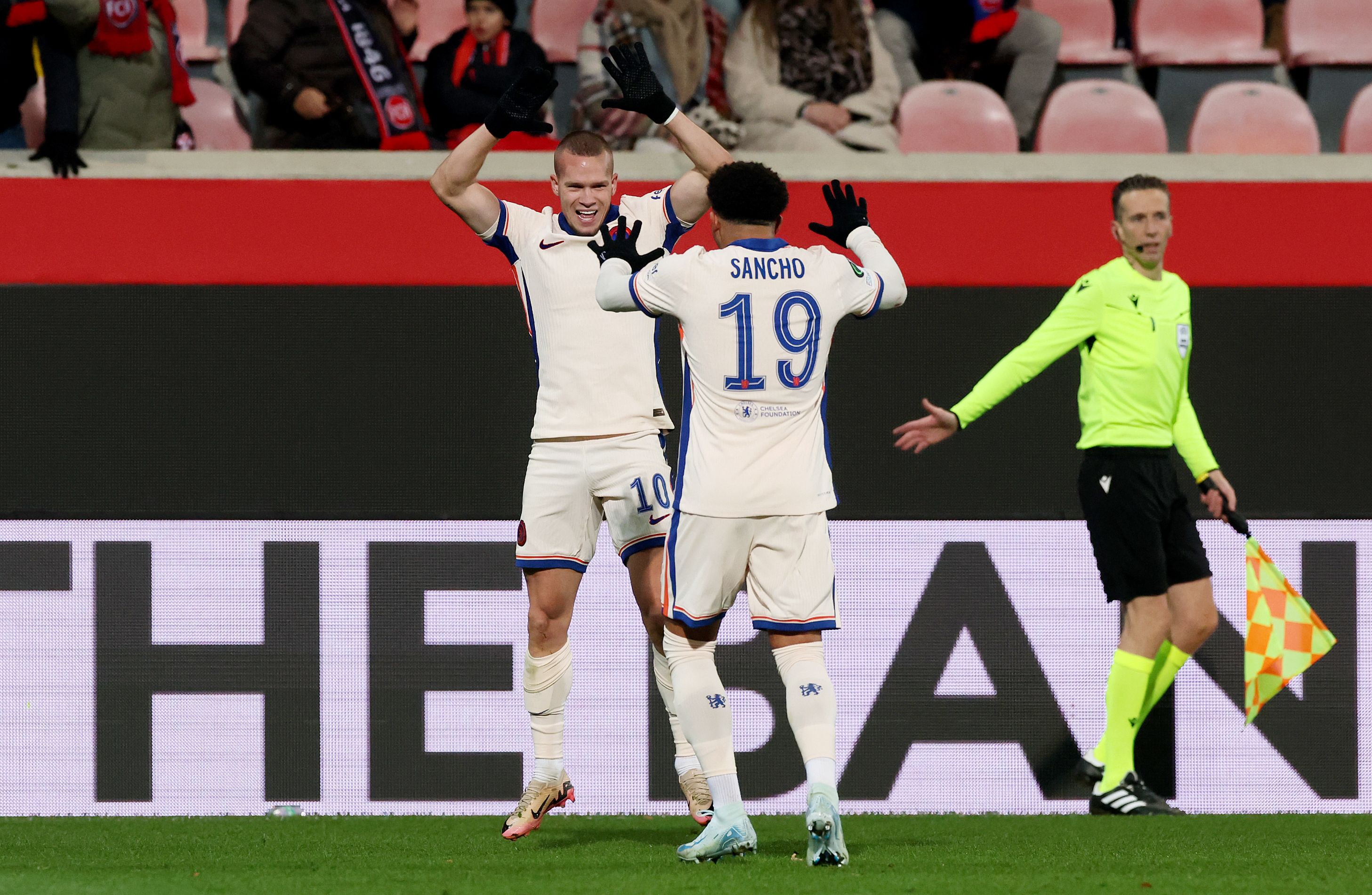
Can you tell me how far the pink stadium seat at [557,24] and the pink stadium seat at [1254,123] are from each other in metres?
2.88

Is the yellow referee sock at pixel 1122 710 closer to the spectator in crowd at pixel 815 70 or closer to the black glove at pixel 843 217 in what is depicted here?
the black glove at pixel 843 217

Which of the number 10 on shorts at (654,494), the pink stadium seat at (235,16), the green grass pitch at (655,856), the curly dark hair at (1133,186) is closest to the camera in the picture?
the green grass pitch at (655,856)

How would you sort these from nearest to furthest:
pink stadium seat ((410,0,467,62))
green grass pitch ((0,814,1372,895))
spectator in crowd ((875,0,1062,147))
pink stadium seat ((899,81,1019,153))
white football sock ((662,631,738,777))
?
green grass pitch ((0,814,1372,895)) → white football sock ((662,631,738,777)) → pink stadium seat ((899,81,1019,153)) → spectator in crowd ((875,0,1062,147)) → pink stadium seat ((410,0,467,62))

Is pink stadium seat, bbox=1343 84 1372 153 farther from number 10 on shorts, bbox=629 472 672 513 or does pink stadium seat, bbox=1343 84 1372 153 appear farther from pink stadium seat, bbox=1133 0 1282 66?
number 10 on shorts, bbox=629 472 672 513

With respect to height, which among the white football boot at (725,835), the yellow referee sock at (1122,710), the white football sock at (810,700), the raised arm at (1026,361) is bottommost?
the yellow referee sock at (1122,710)

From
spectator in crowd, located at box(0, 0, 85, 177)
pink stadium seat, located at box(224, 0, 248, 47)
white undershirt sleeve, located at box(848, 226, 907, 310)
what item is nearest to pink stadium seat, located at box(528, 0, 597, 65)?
pink stadium seat, located at box(224, 0, 248, 47)

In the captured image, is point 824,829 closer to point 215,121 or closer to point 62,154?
point 62,154

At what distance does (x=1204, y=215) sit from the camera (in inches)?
241

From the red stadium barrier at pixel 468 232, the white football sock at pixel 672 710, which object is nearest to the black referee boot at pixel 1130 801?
the white football sock at pixel 672 710

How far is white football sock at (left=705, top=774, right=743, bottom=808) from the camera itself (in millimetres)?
4113

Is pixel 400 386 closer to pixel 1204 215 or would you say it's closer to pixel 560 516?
pixel 560 516

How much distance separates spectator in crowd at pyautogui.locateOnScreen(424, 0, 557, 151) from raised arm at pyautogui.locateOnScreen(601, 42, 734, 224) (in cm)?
238

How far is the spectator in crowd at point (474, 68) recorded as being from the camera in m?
7.18

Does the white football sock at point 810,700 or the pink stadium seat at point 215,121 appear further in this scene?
the pink stadium seat at point 215,121
